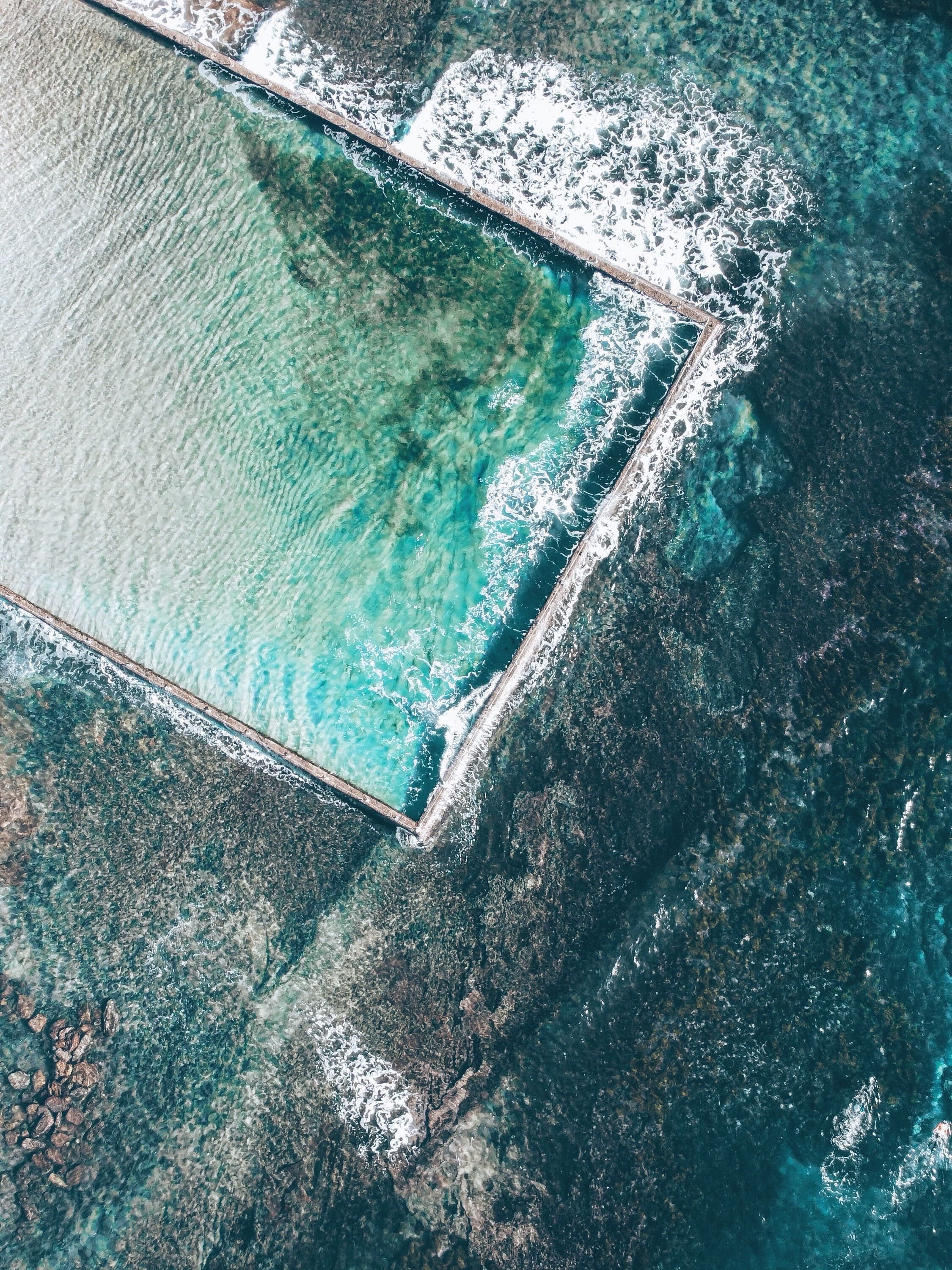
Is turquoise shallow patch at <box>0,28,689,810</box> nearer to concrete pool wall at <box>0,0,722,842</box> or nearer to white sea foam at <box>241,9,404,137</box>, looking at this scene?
concrete pool wall at <box>0,0,722,842</box>

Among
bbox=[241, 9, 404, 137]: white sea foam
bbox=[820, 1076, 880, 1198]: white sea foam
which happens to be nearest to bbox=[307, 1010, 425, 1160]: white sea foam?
bbox=[820, 1076, 880, 1198]: white sea foam

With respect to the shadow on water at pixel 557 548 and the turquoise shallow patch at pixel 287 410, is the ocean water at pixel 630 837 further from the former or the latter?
the turquoise shallow patch at pixel 287 410

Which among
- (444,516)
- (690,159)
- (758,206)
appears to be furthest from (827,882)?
(690,159)

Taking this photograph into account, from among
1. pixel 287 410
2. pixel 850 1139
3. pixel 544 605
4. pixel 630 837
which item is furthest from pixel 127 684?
pixel 850 1139

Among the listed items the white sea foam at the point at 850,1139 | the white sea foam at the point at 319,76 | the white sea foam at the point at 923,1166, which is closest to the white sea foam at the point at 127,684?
the white sea foam at the point at 850,1139

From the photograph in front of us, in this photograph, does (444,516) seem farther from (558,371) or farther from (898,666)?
(898,666)

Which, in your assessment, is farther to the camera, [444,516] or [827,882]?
[444,516]
